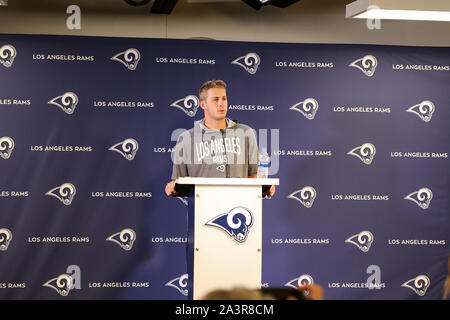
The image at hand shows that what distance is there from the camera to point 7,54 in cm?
537

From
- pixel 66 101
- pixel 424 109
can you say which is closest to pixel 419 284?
pixel 424 109

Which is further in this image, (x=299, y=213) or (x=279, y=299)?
(x=299, y=213)

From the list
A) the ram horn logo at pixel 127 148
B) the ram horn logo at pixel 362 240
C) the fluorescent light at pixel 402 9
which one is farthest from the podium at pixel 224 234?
the ram horn logo at pixel 362 240

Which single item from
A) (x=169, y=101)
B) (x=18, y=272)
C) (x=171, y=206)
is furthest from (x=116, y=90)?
A: (x=18, y=272)

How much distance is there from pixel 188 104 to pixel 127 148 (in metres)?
0.70

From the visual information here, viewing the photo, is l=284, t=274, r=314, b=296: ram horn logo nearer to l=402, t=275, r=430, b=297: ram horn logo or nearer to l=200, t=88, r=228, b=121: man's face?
l=402, t=275, r=430, b=297: ram horn logo

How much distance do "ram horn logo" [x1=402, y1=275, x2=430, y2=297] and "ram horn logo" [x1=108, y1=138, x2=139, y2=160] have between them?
2799mm

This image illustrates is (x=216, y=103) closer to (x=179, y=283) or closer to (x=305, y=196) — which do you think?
(x=305, y=196)

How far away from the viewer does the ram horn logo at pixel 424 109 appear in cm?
566

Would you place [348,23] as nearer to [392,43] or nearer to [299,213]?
[392,43]

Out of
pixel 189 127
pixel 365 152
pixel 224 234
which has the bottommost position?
pixel 224 234

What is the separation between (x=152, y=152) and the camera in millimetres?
5457

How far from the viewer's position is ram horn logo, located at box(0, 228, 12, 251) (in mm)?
5246

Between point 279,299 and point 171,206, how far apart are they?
3.69 metres
